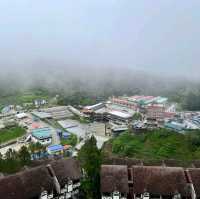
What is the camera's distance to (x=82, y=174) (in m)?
28.6

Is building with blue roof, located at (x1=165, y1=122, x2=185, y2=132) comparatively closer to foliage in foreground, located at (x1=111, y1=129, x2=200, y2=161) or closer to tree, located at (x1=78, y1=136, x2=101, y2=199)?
foliage in foreground, located at (x1=111, y1=129, x2=200, y2=161)

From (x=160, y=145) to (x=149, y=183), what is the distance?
21231mm

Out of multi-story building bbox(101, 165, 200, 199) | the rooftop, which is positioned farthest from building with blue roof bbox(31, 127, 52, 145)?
multi-story building bbox(101, 165, 200, 199)

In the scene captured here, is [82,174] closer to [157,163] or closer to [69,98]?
[157,163]

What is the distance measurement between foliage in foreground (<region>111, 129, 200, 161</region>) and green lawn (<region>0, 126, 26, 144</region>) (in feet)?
63.3

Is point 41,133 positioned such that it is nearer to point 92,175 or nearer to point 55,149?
point 55,149

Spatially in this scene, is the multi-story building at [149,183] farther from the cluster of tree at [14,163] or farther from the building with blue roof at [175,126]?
the building with blue roof at [175,126]

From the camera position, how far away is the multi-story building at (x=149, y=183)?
2461 cm

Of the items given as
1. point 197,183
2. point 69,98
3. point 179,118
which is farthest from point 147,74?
point 197,183

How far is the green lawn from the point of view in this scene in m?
57.4

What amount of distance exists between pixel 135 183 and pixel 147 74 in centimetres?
7413

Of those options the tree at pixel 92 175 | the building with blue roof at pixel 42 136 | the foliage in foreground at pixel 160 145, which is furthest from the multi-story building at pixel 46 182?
the building with blue roof at pixel 42 136

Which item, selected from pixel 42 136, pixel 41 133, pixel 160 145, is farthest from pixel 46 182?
pixel 41 133

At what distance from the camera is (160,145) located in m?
45.7
